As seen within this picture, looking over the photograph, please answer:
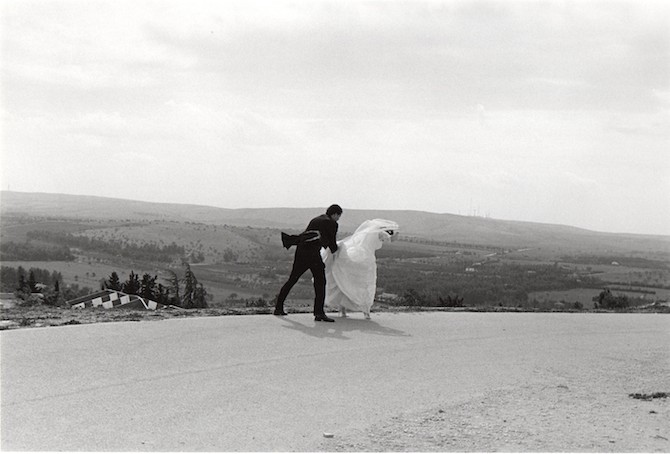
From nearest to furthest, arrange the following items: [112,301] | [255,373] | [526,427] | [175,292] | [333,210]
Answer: [526,427] < [255,373] < [333,210] < [112,301] < [175,292]

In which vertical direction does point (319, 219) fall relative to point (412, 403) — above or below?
above

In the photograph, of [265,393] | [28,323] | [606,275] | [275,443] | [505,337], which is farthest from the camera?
[606,275]

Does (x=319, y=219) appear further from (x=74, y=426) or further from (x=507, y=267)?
(x=507, y=267)

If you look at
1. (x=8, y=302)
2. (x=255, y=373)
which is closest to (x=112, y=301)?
(x=8, y=302)

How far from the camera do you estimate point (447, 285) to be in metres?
57.7

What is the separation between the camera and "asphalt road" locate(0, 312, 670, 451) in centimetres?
705

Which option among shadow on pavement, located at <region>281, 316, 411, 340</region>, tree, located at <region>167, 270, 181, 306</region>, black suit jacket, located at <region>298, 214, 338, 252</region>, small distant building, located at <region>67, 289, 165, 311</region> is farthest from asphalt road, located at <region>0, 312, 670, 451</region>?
tree, located at <region>167, 270, 181, 306</region>

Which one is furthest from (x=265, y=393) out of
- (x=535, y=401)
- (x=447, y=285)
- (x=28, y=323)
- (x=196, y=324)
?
(x=447, y=285)

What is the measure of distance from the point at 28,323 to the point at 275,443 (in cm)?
611

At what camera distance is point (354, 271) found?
543 inches

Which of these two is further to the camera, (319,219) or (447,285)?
(447,285)

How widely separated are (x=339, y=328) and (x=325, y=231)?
178 cm

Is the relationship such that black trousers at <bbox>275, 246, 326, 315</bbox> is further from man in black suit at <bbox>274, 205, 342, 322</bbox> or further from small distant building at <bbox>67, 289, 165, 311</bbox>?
small distant building at <bbox>67, 289, 165, 311</bbox>

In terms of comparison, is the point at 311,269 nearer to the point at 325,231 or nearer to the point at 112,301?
the point at 325,231
